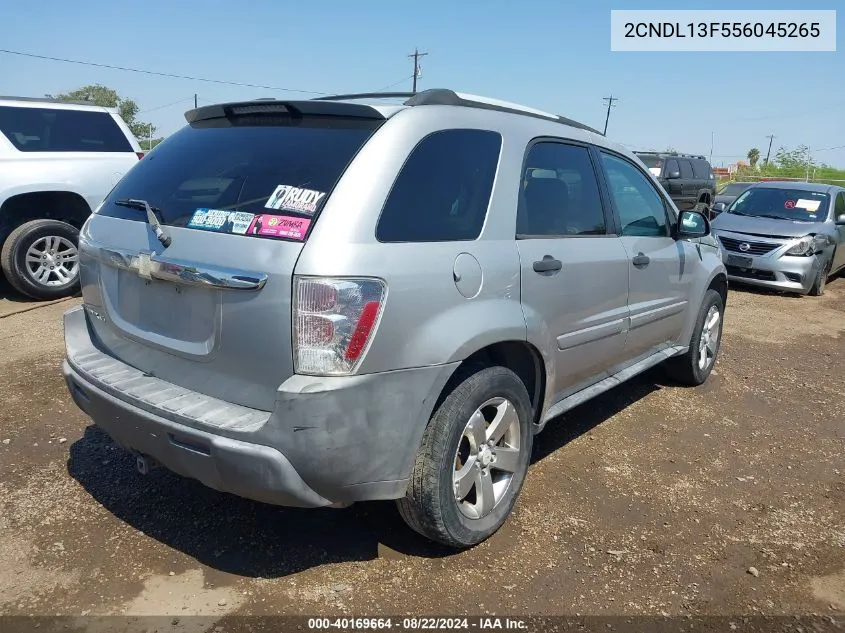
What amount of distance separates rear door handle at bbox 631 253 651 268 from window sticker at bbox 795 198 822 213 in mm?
7598

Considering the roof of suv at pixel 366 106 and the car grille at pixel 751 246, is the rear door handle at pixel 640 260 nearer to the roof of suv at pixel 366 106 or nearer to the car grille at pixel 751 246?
the roof of suv at pixel 366 106

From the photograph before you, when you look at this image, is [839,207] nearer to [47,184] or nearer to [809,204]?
[809,204]

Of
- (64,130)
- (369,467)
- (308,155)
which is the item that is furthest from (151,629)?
(64,130)

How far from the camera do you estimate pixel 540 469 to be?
3.73 metres

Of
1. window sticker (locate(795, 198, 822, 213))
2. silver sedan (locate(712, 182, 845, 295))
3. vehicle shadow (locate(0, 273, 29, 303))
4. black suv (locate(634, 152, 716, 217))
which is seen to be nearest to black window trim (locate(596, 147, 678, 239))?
silver sedan (locate(712, 182, 845, 295))

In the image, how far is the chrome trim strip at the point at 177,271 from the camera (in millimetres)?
2246

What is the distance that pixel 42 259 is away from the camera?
6.79 meters

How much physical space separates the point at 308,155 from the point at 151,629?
1799mm

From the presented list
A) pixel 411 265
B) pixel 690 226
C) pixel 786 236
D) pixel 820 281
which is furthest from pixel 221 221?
pixel 820 281

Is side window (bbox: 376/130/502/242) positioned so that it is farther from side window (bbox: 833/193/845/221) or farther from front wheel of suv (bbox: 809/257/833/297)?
side window (bbox: 833/193/845/221)

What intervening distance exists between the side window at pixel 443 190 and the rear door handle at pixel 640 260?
4.21 ft

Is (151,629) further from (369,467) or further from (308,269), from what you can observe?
(308,269)

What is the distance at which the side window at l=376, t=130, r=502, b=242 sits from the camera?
2451 mm

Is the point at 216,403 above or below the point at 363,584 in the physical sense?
above
